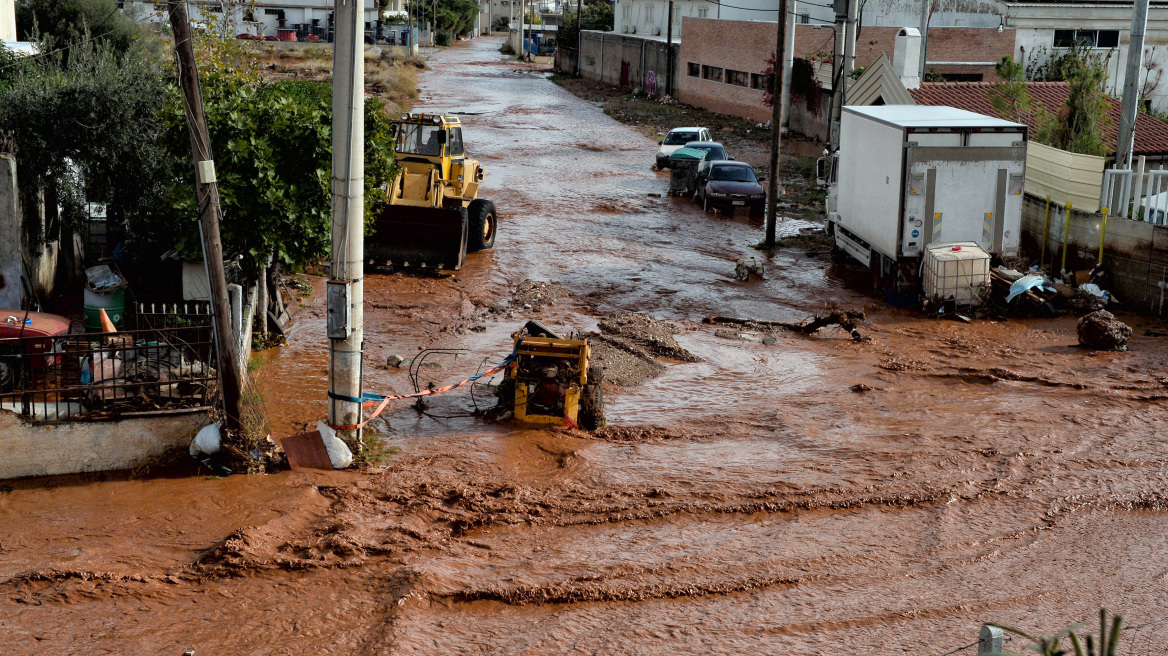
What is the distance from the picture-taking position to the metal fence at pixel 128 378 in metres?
9.71

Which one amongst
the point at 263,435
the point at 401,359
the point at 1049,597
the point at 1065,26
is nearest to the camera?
the point at 1049,597

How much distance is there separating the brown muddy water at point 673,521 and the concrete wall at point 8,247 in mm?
3631

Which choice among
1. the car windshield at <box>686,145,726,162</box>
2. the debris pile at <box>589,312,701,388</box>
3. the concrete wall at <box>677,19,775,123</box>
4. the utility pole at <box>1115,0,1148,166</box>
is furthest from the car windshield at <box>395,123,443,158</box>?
the concrete wall at <box>677,19,775,123</box>

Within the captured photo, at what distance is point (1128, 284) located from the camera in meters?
17.4

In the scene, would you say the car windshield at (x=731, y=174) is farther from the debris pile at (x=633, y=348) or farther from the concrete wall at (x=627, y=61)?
the concrete wall at (x=627, y=61)

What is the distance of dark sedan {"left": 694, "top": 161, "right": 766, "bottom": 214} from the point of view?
26047 mm

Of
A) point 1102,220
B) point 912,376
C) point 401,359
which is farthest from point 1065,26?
point 401,359

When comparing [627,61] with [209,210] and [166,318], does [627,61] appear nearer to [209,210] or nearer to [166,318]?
[166,318]

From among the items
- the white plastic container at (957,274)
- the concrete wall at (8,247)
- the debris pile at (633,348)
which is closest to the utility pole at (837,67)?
the white plastic container at (957,274)

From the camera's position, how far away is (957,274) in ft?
54.7

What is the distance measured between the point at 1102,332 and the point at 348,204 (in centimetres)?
1088

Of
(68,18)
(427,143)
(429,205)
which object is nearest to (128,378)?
(429,205)

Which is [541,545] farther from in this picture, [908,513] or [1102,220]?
[1102,220]

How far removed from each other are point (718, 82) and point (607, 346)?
37.1 metres
